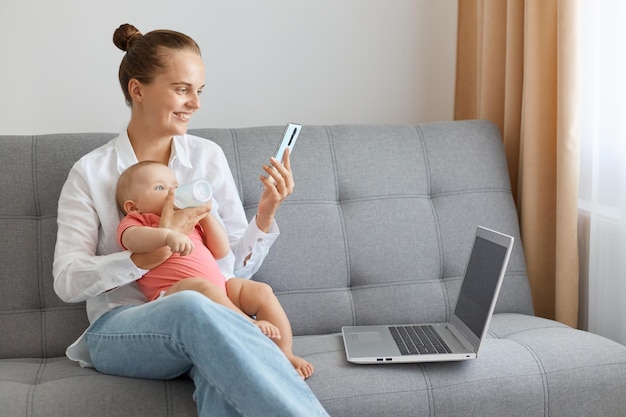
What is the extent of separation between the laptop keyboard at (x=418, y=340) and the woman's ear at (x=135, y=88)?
33.7 inches

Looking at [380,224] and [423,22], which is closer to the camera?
[380,224]

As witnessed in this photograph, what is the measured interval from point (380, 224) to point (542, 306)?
24.0 inches

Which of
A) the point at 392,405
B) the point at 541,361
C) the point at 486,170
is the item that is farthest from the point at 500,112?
the point at 392,405

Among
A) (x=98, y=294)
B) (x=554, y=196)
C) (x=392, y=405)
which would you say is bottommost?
(x=392, y=405)

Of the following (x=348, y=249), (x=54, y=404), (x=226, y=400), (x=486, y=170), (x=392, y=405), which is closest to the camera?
(x=226, y=400)

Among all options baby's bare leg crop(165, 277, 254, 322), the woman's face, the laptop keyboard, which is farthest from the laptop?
the woman's face

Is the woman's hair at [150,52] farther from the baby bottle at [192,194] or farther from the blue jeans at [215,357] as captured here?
the blue jeans at [215,357]

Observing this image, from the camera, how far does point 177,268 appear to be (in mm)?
1765

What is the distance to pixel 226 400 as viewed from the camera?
1.41 m

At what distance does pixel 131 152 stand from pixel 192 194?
30cm

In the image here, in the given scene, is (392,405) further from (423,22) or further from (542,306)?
(423,22)

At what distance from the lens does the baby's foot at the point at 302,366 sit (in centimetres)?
168

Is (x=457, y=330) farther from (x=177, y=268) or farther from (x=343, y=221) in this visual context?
(x=177, y=268)

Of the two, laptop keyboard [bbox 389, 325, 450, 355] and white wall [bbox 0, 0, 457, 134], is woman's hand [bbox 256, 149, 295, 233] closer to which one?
laptop keyboard [bbox 389, 325, 450, 355]
